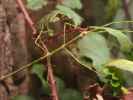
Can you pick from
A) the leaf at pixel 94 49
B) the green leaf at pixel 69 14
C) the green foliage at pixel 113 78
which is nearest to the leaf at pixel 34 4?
the green leaf at pixel 69 14

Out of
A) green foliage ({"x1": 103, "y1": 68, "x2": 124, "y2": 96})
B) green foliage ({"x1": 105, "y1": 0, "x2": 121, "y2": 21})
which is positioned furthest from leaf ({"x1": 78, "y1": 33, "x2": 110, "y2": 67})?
green foliage ({"x1": 105, "y1": 0, "x2": 121, "y2": 21})

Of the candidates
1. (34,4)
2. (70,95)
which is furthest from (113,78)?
(34,4)

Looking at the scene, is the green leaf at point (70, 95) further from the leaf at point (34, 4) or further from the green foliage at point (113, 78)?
the leaf at point (34, 4)

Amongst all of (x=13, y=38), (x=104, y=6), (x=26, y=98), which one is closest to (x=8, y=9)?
(x=13, y=38)

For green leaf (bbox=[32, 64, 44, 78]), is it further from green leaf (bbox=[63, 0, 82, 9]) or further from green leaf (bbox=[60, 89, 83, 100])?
green leaf (bbox=[63, 0, 82, 9])

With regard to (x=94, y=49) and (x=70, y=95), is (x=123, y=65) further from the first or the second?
(x=70, y=95)

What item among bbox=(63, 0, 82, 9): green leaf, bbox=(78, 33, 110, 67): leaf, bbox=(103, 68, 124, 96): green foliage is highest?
bbox=(63, 0, 82, 9): green leaf
